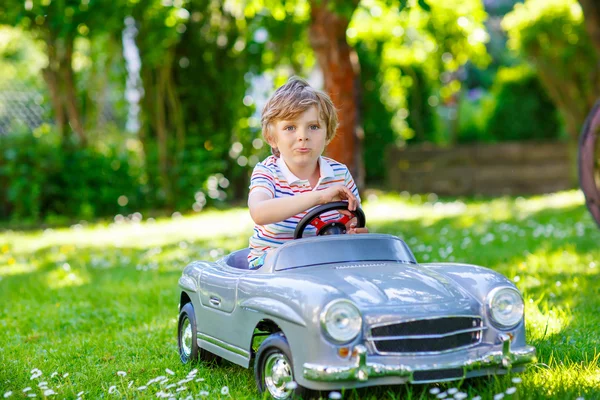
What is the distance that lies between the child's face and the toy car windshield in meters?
0.51

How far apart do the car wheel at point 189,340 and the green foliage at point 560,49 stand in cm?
Result: 1202

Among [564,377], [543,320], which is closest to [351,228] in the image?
[564,377]

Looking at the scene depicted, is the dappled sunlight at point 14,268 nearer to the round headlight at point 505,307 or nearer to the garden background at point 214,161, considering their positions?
the garden background at point 214,161

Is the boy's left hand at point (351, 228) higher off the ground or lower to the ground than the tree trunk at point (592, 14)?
lower

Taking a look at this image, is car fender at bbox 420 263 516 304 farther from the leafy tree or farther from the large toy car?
the leafy tree

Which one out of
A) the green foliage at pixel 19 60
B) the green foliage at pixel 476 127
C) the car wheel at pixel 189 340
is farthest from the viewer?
the green foliage at pixel 476 127

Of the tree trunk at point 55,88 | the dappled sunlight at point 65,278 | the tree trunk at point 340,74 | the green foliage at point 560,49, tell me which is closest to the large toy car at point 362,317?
the dappled sunlight at point 65,278

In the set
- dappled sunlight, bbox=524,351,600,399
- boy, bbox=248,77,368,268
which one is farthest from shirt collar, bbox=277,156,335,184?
dappled sunlight, bbox=524,351,600,399

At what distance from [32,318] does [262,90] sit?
10.1m

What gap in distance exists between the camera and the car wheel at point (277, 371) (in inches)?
131

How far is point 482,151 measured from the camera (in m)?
16.8

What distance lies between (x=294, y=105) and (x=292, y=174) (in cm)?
35

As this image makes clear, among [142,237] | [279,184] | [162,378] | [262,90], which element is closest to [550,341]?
[279,184]

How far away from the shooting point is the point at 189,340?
14.8 ft
